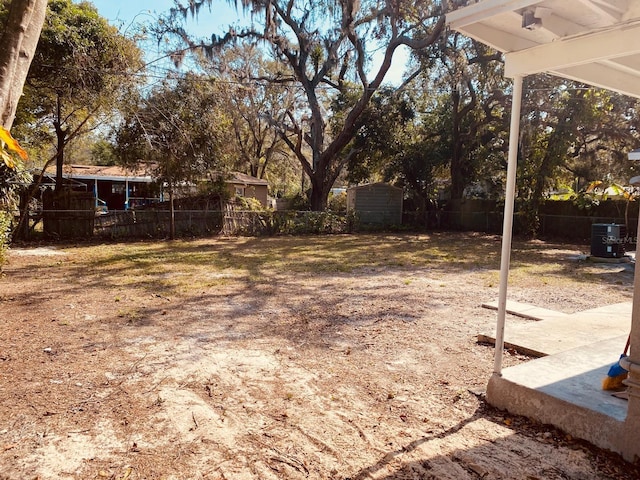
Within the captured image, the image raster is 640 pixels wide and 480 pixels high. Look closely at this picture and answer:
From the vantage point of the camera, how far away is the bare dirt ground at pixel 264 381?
2400 millimetres

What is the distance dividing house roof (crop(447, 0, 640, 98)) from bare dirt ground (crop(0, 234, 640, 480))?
2299 millimetres

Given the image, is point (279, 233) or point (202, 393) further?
point (279, 233)

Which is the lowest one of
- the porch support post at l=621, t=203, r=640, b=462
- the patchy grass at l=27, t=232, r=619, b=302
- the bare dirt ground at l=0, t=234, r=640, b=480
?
the bare dirt ground at l=0, t=234, r=640, b=480

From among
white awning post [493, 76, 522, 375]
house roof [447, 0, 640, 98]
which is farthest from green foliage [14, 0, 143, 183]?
white awning post [493, 76, 522, 375]

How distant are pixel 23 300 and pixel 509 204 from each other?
244 inches

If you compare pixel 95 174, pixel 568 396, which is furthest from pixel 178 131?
pixel 95 174

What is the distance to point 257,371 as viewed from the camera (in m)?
3.69

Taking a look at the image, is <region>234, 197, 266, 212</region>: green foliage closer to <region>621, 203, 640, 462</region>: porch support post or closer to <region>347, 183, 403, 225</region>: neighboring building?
<region>347, 183, 403, 225</region>: neighboring building

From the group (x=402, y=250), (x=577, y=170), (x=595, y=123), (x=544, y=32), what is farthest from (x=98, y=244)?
(x=577, y=170)

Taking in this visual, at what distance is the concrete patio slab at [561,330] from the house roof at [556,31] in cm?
238

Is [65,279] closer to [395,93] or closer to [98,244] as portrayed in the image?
[98,244]

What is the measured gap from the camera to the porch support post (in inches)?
90.3

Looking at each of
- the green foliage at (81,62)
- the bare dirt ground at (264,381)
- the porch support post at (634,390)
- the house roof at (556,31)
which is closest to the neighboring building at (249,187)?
the green foliage at (81,62)

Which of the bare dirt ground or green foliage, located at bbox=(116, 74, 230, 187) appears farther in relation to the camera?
green foliage, located at bbox=(116, 74, 230, 187)
